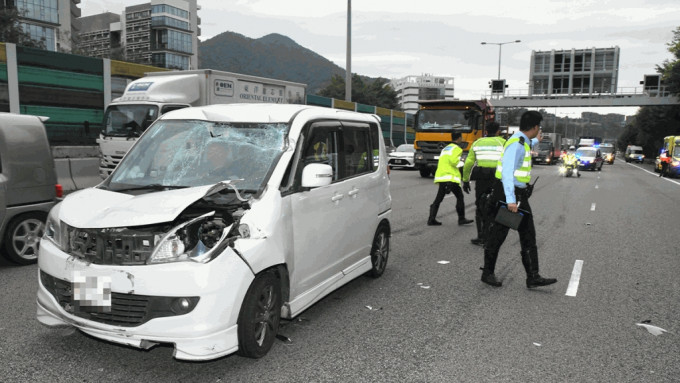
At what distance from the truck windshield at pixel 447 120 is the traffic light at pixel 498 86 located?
39.9 metres

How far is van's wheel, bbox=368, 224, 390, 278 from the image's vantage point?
5.72 metres

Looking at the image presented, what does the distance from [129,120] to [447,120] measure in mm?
11788

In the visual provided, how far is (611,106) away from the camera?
A: 56.9m

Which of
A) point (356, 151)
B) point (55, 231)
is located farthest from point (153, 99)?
point (55, 231)

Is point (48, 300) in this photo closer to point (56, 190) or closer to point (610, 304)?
point (56, 190)

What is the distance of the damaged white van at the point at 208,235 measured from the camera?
314 centimetres

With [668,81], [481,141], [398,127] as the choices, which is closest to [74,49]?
[398,127]

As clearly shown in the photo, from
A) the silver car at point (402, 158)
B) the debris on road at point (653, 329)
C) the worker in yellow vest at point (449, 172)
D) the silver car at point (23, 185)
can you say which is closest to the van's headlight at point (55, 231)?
the silver car at point (23, 185)

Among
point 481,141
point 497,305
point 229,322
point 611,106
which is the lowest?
point 497,305

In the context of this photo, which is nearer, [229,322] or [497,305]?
[229,322]

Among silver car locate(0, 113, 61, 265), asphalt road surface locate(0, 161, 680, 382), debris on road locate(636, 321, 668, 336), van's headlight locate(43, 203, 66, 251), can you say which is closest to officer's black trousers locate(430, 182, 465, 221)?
asphalt road surface locate(0, 161, 680, 382)

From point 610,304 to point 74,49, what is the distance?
259 feet

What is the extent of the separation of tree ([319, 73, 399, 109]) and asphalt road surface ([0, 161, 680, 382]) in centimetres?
8380

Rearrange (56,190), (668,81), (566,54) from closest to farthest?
(56,190), (668,81), (566,54)
